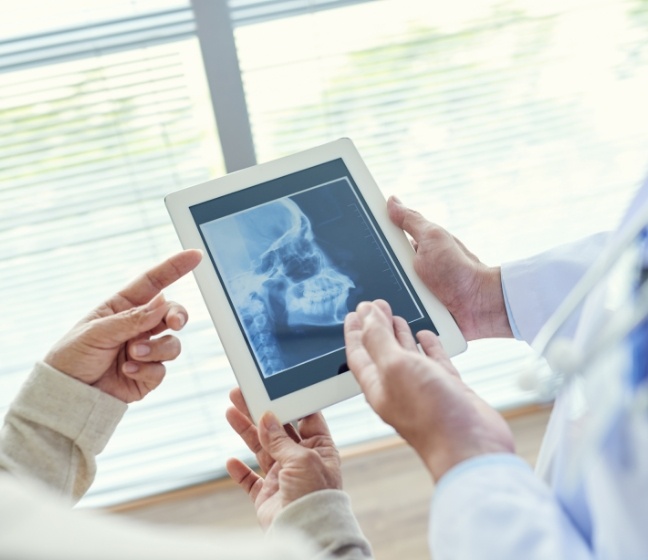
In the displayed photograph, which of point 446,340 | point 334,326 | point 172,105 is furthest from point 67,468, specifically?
point 172,105

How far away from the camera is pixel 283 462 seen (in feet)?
2.88

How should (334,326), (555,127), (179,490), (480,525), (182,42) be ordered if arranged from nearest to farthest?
(480,525), (334,326), (182,42), (555,127), (179,490)

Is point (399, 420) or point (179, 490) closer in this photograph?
point (399, 420)

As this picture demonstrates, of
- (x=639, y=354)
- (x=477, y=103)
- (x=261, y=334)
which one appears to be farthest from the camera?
(x=477, y=103)

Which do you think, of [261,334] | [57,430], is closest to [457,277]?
[261,334]

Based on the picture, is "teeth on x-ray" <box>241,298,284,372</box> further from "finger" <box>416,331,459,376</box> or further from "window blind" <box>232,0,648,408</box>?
"window blind" <box>232,0,648,408</box>

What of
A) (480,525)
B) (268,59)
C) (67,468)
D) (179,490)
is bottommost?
(179,490)

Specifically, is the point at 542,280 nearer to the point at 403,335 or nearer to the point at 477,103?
the point at 403,335

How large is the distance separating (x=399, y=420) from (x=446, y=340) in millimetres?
261

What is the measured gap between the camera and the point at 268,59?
1.53 m

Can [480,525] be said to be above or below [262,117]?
below

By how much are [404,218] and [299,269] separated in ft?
0.58

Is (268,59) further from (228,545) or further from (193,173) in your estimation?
(228,545)

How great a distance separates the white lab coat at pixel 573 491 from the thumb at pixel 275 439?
0.27 meters
